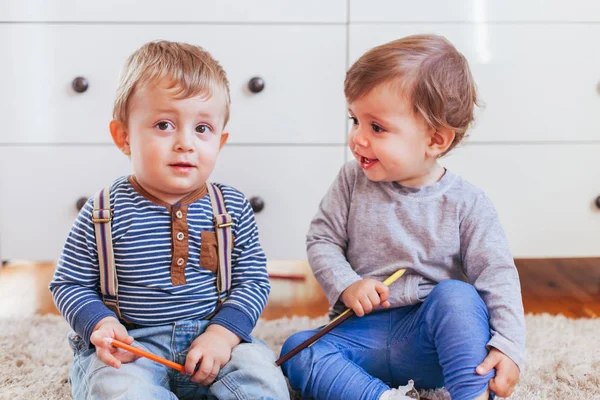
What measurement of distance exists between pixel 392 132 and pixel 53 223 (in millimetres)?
801

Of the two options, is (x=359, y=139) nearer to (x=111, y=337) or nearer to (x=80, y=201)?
(x=111, y=337)

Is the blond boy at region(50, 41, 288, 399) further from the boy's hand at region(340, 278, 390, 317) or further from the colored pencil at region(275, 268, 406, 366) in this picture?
the boy's hand at region(340, 278, 390, 317)

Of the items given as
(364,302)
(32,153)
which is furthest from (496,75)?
(32,153)

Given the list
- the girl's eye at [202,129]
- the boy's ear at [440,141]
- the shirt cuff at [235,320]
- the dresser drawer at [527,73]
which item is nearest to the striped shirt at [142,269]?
the shirt cuff at [235,320]

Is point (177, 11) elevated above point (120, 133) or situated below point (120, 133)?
above

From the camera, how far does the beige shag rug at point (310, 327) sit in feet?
3.26

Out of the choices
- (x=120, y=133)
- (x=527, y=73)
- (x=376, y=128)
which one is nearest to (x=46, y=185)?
(x=120, y=133)

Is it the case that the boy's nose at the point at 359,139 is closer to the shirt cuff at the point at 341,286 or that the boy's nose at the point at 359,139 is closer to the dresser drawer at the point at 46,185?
the shirt cuff at the point at 341,286

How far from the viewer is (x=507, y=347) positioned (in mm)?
865

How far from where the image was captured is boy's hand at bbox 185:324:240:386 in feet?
2.82

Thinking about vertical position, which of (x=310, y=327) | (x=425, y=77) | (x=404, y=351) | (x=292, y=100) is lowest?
(x=310, y=327)

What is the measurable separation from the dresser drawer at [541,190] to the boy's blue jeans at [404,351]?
51cm

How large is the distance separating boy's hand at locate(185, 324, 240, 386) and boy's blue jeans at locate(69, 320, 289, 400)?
12mm

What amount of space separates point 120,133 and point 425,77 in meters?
0.43
